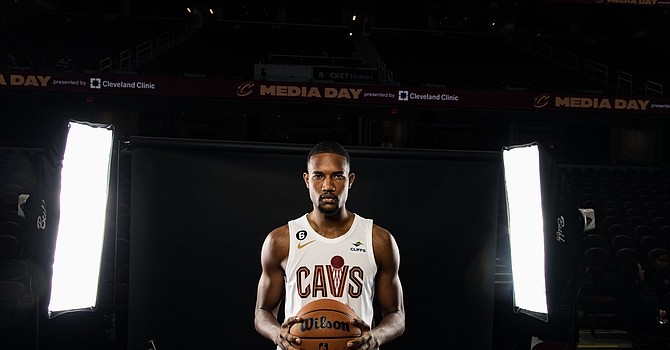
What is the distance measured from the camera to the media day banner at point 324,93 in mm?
11758

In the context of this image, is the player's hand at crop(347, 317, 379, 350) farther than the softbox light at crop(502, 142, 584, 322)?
No

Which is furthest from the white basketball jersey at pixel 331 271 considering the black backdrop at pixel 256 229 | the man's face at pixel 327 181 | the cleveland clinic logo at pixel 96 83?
the cleveland clinic logo at pixel 96 83

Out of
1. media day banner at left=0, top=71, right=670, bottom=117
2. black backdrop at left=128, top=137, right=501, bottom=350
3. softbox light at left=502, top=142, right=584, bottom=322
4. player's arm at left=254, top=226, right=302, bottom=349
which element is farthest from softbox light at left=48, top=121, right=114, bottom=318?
media day banner at left=0, top=71, right=670, bottom=117

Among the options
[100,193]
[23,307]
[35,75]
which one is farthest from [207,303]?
[35,75]

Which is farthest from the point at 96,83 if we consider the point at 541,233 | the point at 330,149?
the point at 541,233

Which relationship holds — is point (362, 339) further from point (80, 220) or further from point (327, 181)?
point (80, 220)

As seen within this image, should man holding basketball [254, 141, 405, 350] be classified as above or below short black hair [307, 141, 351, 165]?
below

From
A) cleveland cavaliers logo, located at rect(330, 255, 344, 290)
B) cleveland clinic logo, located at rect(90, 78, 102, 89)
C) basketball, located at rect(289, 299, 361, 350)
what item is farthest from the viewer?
cleveland clinic logo, located at rect(90, 78, 102, 89)

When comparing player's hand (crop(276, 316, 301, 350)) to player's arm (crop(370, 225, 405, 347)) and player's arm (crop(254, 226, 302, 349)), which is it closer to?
player's arm (crop(254, 226, 302, 349))

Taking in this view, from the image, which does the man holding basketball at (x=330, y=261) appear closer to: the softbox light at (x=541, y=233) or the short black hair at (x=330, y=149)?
the short black hair at (x=330, y=149)

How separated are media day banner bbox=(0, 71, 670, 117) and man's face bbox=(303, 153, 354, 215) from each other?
983 centimetres

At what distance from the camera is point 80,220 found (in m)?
Answer: 2.59

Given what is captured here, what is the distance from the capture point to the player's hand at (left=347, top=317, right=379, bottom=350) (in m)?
2.32

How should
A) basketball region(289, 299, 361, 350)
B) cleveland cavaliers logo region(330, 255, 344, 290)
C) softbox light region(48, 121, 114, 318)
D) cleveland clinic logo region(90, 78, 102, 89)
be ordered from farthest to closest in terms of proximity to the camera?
cleveland clinic logo region(90, 78, 102, 89)
cleveland cavaliers logo region(330, 255, 344, 290)
softbox light region(48, 121, 114, 318)
basketball region(289, 299, 361, 350)
